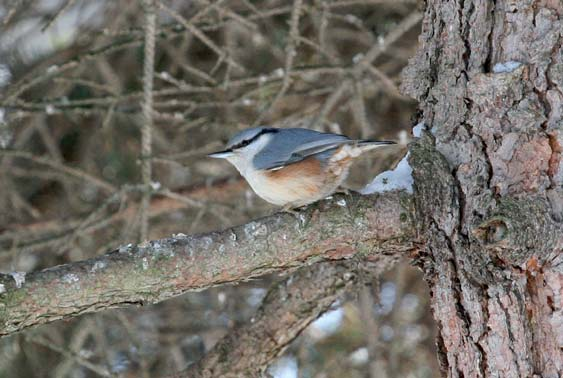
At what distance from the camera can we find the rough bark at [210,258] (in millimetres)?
1851

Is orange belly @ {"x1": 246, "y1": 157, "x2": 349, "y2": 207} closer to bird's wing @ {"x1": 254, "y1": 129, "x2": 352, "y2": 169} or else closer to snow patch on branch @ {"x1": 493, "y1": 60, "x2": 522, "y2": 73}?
bird's wing @ {"x1": 254, "y1": 129, "x2": 352, "y2": 169}

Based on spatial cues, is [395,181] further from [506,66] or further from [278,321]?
[278,321]

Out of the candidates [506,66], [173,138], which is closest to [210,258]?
[506,66]

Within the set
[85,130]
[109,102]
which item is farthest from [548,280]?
[85,130]

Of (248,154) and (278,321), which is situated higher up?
(248,154)

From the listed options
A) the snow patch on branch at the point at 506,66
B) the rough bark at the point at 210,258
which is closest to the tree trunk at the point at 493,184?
the snow patch on branch at the point at 506,66

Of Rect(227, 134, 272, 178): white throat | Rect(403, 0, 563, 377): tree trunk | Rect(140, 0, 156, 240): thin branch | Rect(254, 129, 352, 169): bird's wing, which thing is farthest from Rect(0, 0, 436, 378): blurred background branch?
Rect(403, 0, 563, 377): tree trunk

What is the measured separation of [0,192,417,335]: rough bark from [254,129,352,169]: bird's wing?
1.07ft

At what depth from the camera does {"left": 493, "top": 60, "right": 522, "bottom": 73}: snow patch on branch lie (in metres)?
2.03

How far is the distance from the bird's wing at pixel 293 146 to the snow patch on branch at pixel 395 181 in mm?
282

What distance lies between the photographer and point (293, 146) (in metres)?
2.48

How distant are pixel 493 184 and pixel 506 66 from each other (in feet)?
0.98

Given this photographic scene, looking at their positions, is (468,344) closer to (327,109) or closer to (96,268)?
(96,268)

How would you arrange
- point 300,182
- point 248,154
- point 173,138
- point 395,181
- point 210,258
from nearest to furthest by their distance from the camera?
point 210,258 → point 395,181 → point 300,182 → point 248,154 → point 173,138
